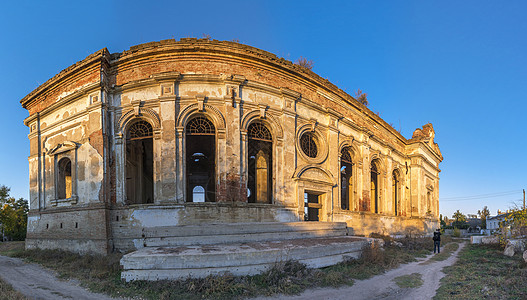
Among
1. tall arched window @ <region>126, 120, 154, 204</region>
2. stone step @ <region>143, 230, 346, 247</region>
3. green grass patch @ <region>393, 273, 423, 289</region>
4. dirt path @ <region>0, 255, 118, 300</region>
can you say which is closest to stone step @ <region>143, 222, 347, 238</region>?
stone step @ <region>143, 230, 346, 247</region>

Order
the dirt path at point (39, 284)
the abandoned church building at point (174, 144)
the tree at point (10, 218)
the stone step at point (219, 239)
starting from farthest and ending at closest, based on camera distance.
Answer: the tree at point (10, 218)
the abandoned church building at point (174, 144)
the stone step at point (219, 239)
the dirt path at point (39, 284)

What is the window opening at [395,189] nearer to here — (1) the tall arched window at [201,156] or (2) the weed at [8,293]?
(1) the tall arched window at [201,156]

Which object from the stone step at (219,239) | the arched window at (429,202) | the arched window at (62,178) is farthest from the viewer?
the arched window at (429,202)

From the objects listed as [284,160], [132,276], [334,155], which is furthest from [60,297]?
[334,155]

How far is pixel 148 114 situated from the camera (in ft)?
37.1

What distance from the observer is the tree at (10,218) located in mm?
25656

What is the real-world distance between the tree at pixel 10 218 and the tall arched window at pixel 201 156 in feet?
62.0

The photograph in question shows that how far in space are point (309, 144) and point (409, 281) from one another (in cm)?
811

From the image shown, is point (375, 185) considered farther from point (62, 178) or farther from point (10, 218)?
point (10, 218)

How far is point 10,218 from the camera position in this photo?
Result: 84.1 ft

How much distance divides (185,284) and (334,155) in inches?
438

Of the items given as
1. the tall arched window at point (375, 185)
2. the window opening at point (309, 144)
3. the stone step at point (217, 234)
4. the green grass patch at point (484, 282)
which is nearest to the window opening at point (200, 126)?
the stone step at point (217, 234)

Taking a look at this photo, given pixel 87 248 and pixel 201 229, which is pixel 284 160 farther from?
pixel 87 248

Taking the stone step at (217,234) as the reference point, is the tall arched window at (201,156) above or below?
above
